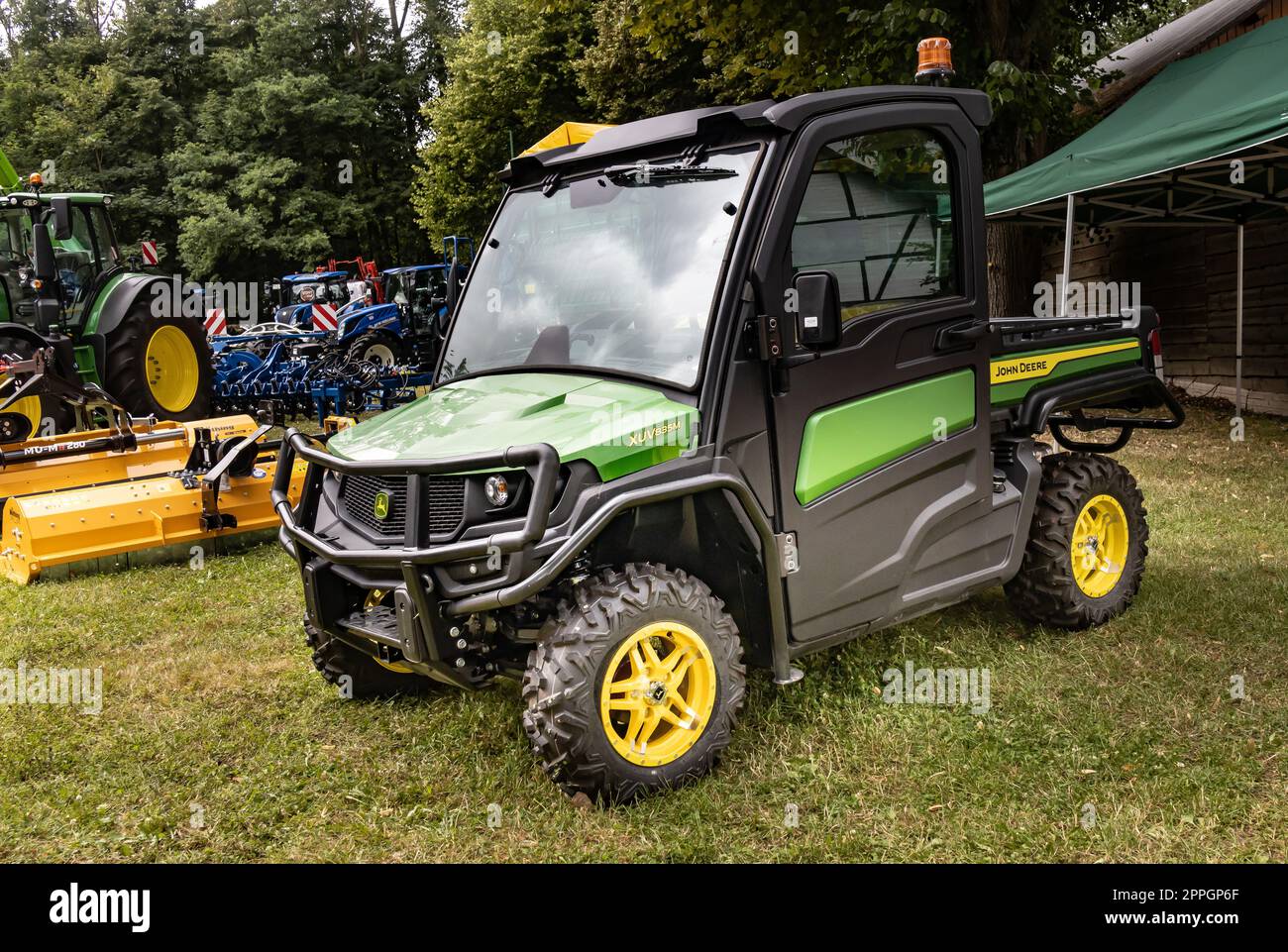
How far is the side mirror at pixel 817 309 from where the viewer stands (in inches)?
141

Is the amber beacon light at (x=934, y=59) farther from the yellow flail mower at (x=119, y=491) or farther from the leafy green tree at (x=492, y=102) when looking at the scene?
the leafy green tree at (x=492, y=102)

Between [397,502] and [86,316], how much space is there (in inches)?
335

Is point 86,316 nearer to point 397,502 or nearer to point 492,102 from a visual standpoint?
point 397,502

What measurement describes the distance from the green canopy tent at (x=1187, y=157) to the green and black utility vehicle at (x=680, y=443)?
480cm

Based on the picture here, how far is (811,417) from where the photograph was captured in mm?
3861

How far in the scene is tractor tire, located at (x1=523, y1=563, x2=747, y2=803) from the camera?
11.1 ft

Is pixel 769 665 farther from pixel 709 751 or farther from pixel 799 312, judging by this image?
pixel 799 312

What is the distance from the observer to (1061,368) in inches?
198

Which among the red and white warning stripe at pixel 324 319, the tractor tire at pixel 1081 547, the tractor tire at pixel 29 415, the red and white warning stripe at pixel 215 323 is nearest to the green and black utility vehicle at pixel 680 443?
the tractor tire at pixel 1081 547

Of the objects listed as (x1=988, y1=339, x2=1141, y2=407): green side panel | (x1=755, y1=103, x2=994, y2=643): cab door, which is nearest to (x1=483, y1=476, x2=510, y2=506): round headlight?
(x1=755, y1=103, x2=994, y2=643): cab door

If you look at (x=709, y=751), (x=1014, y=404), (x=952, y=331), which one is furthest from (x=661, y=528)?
(x=1014, y=404)

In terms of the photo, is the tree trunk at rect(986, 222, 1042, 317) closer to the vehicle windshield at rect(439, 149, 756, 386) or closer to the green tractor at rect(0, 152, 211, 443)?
the green tractor at rect(0, 152, 211, 443)

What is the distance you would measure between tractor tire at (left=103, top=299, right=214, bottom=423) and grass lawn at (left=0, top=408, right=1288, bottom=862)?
17.3 feet

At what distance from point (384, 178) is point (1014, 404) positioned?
1293 inches
